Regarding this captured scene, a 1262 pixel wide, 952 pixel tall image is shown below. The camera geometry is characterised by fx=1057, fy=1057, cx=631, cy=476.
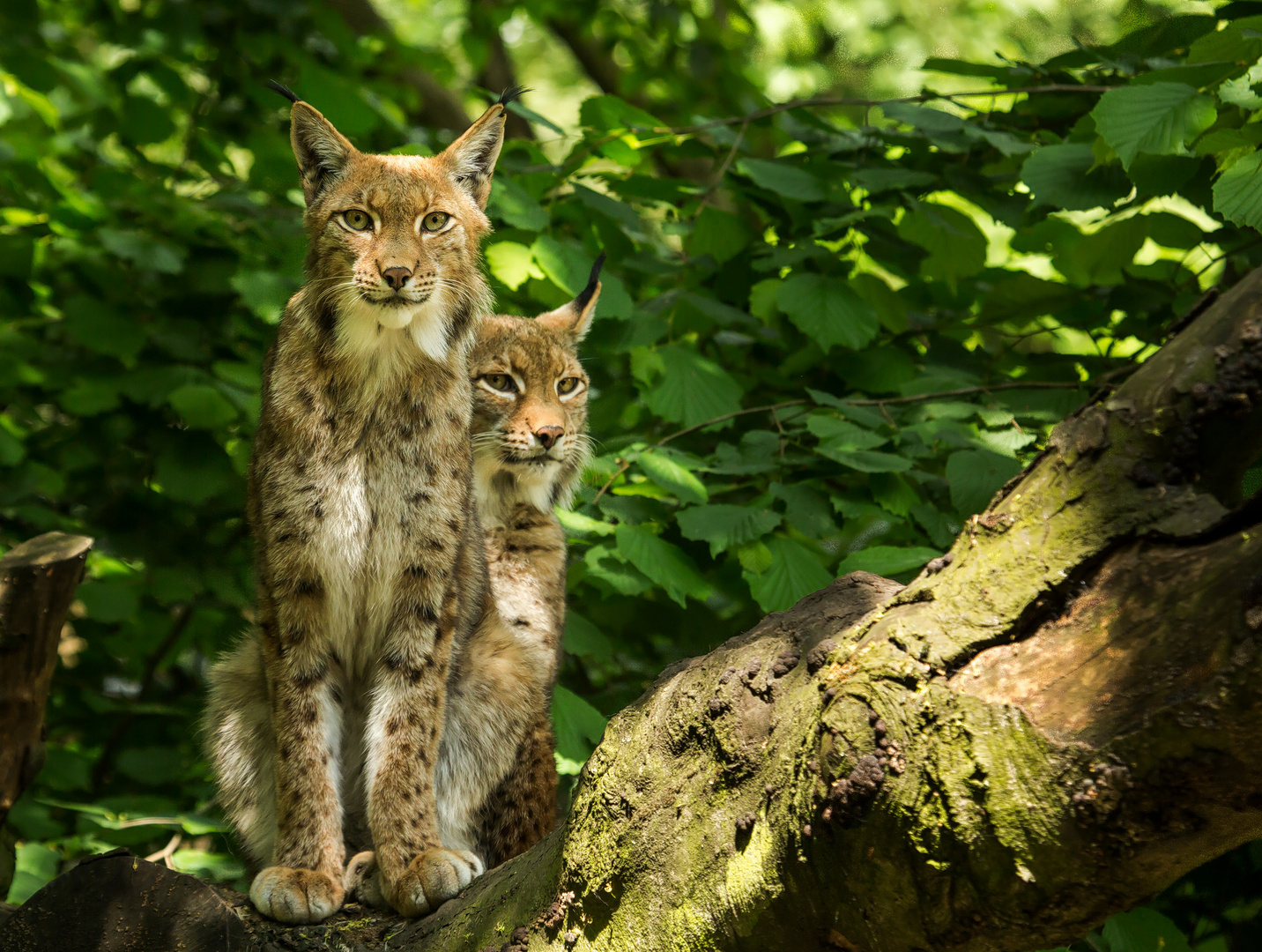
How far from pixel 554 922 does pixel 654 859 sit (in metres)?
0.35

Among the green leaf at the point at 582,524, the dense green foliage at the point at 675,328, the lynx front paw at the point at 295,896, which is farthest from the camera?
the green leaf at the point at 582,524

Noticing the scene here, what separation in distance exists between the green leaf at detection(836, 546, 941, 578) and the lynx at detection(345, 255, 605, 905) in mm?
1208

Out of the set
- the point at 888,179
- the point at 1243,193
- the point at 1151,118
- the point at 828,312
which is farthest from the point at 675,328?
the point at 1243,193

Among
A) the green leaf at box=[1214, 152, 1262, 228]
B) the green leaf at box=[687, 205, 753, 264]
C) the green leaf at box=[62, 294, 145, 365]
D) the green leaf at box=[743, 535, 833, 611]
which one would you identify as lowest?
the green leaf at box=[62, 294, 145, 365]

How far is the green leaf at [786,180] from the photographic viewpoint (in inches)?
168

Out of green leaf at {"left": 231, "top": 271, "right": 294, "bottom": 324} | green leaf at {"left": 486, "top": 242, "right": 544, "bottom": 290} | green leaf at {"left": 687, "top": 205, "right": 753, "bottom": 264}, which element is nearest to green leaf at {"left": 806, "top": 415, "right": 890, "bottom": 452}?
green leaf at {"left": 687, "top": 205, "right": 753, "bottom": 264}

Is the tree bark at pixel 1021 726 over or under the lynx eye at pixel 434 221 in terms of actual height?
over

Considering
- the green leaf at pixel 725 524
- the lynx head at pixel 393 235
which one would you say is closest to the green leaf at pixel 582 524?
Result: the green leaf at pixel 725 524

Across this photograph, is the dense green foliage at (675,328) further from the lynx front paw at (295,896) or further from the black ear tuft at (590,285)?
the lynx front paw at (295,896)

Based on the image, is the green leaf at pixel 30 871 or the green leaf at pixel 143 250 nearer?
the green leaf at pixel 30 871

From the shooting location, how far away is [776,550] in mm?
3600

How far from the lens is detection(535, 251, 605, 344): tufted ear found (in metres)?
4.44

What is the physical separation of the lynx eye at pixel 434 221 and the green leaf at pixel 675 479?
1.06m

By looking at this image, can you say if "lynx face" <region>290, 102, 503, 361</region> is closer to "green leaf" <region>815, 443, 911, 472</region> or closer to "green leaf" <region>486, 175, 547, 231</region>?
"green leaf" <region>486, 175, 547, 231</region>
